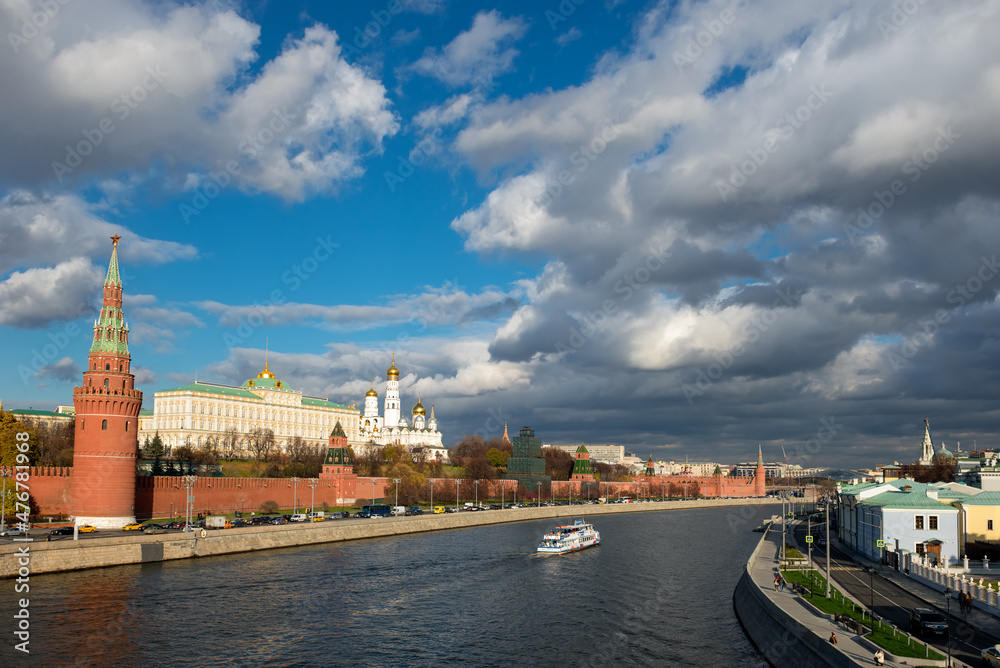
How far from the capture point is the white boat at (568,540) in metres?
68.6

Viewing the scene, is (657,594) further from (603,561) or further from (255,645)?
(255,645)

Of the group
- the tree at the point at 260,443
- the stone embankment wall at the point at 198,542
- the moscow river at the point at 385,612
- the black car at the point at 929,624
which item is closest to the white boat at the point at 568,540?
the moscow river at the point at 385,612

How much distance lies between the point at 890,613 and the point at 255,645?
26958 millimetres

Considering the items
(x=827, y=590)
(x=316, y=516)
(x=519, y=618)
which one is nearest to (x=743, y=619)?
(x=827, y=590)

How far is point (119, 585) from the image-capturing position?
4488cm

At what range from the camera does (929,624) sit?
2716 cm

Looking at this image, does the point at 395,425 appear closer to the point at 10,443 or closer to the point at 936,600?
the point at 10,443

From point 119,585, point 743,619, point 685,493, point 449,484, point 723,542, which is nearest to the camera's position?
point 743,619

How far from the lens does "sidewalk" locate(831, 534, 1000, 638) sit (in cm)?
2936

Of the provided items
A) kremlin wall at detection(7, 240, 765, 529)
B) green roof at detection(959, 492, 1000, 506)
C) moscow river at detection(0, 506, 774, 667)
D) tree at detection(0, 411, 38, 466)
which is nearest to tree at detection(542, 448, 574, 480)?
kremlin wall at detection(7, 240, 765, 529)

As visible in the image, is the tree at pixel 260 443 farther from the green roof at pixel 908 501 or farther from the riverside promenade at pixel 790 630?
the riverside promenade at pixel 790 630

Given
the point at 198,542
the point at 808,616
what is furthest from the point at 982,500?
the point at 198,542

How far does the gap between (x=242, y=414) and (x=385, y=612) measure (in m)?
115

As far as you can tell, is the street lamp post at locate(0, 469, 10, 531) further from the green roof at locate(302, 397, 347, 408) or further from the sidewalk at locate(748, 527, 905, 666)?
the green roof at locate(302, 397, 347, 408)
